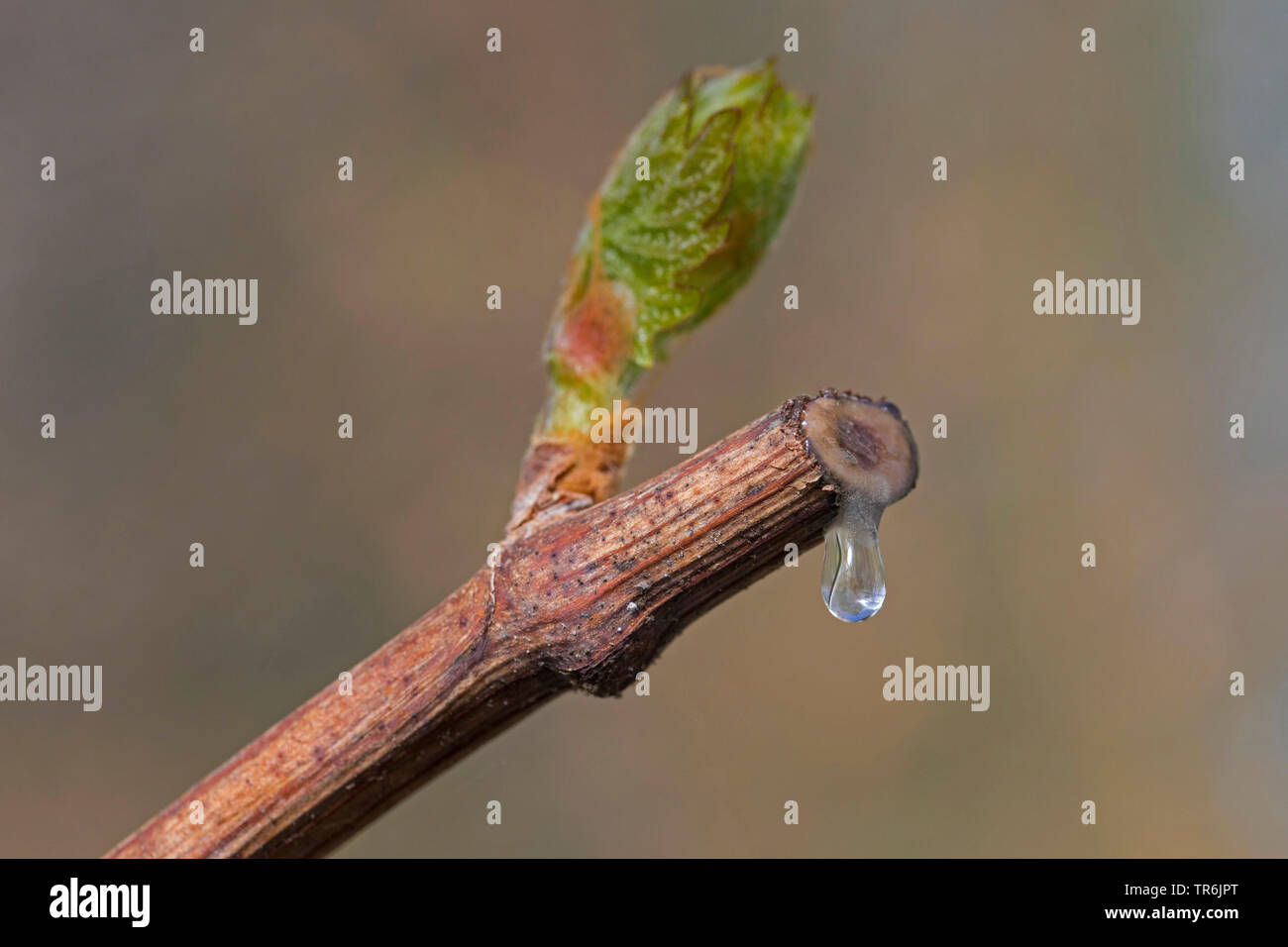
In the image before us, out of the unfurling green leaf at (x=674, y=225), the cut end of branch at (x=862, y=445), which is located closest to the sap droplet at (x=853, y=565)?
the cut end of branch at (x=862, y=445)

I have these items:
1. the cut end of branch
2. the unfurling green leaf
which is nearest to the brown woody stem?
the cut end of branch

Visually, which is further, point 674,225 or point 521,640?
point 674,225

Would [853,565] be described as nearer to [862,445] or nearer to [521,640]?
[862,445]

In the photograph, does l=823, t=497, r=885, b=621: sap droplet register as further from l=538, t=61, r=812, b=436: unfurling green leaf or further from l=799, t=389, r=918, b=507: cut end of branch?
l=538, t=61, r=812, b=436: unfurling green leaf

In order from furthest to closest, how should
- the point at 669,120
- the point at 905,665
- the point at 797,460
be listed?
the point at 905,665
the point at 669,120
the point at 797,460

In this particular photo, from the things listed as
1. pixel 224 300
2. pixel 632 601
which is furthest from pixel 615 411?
pixel 224 300

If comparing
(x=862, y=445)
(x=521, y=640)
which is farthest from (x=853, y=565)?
(x=521, y=640)

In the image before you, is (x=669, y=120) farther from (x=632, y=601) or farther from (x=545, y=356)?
(x=632, y=601)
